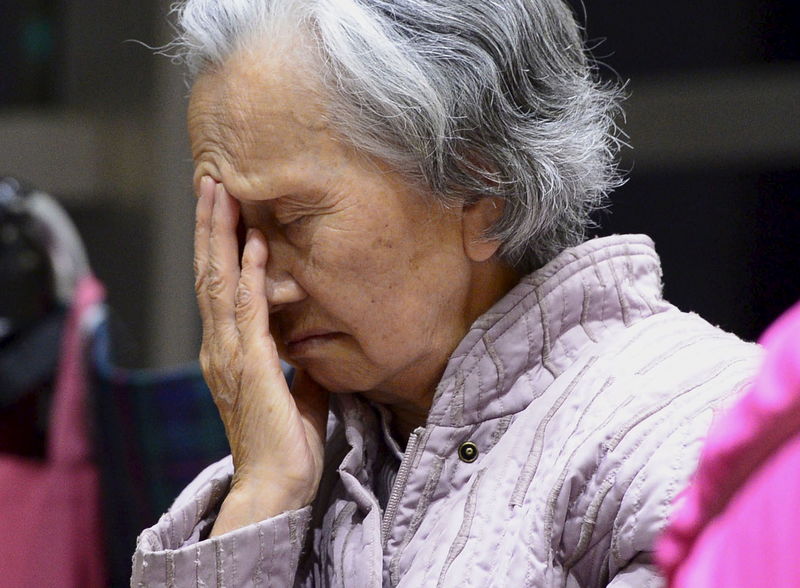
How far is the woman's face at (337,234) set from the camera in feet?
4.35

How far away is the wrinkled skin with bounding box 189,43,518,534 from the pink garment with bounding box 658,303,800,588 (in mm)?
892

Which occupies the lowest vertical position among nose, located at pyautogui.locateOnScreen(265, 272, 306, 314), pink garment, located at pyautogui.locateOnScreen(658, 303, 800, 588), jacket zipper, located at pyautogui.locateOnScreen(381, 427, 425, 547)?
jacket zipper, located at pyautogui.locateOnScreen(381, 427, 425, 547)

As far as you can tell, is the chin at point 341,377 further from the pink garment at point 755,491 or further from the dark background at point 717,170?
the dark background at point 717,170

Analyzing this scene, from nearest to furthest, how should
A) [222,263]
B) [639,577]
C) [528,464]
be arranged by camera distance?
[639,577]
[528,464]
[222,263]

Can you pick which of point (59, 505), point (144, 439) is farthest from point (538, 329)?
point (59, 505)

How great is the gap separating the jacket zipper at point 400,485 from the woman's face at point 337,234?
10 cm

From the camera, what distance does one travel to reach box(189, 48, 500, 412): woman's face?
1326 millimetres

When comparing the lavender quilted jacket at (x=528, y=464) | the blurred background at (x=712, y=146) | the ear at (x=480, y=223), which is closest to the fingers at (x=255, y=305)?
the lavender quilted jacket at (x=528, y=464)

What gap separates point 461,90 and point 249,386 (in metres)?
0.44

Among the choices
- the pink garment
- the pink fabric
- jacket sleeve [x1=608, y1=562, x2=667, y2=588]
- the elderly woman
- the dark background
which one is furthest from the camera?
the dark background

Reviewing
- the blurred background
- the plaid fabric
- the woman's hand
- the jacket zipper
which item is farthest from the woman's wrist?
the blurred background

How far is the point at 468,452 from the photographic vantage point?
131cm

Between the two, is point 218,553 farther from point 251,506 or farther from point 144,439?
point 144,439

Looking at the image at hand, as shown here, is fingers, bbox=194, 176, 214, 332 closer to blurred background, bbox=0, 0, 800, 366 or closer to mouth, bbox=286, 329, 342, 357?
mouth, bbox=286, 329, 342, 357
